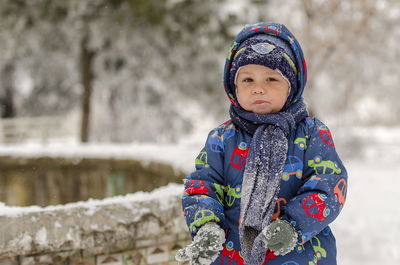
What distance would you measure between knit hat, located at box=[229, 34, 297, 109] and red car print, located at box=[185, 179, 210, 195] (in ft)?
1.44

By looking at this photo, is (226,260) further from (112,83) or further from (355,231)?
(112,83)

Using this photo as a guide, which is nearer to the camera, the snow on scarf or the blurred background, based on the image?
the snow on scarf

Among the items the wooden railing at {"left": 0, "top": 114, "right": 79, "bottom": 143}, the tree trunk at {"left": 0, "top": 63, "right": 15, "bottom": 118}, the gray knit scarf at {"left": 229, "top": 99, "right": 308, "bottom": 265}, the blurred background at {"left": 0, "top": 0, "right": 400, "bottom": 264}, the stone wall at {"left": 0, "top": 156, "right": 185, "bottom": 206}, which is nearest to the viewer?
the gray knit scarf at {"left": 229, "top": 99, "right": 308, "bottom": 265}

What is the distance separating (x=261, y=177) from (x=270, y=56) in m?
0.43

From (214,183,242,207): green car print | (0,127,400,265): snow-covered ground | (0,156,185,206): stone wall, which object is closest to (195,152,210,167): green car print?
(214,183,242,207): green car print

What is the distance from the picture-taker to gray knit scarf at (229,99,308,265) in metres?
1.51

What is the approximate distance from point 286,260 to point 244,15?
8.67 metres

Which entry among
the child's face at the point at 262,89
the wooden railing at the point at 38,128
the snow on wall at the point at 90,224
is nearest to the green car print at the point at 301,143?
the child's face at the point at 262,89

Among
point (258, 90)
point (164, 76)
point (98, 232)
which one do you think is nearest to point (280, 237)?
point (258, 90)

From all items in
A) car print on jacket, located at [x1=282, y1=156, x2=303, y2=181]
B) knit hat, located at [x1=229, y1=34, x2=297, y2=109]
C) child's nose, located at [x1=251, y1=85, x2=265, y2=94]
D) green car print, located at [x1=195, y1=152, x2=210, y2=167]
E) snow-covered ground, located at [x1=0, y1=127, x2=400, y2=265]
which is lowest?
snow-covered ground, located at [x1=0, y1=127, x2=400, y2=265]

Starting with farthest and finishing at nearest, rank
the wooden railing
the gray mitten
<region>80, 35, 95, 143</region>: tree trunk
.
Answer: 1. the wooden railing
2. <region>80, 35, 95, 143</region>: tree trunk
3. the gray mitten

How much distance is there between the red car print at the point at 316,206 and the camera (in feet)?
4.75

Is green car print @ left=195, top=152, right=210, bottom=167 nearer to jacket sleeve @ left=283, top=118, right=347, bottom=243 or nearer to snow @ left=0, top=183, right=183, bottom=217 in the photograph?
jacket sleeve @ left=283, top=118, right=347, bottom=243

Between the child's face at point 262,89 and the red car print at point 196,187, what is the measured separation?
0.34 m
